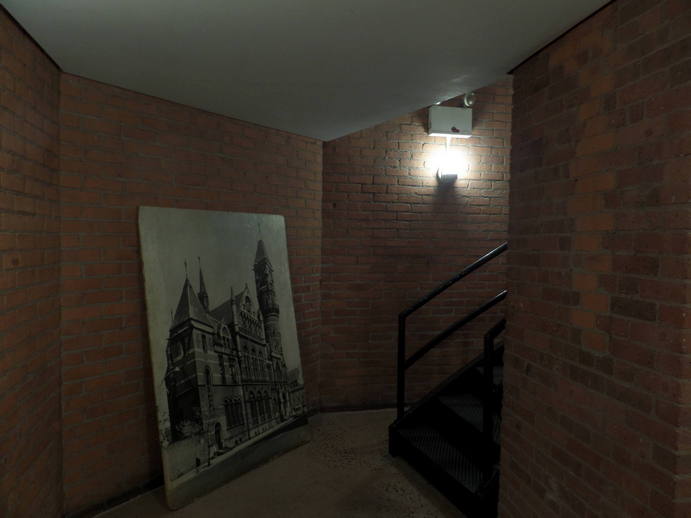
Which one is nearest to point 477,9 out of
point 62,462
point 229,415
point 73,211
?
point 73,211

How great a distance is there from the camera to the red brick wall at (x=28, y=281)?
5.98ft

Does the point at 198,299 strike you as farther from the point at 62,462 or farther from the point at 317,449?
the point at 317,449

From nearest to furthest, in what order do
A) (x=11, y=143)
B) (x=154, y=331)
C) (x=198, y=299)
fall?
(x=11, y=143) → (x=154, y=331) → (x=198, y=299)

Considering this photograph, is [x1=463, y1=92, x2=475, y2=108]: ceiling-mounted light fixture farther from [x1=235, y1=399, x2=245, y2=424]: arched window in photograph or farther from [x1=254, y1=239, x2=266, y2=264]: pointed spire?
[x1=235, y1=399, x2=245, y2=424]: arched window in photograph

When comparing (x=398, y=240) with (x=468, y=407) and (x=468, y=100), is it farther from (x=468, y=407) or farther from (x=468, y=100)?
(x=468, y=407)

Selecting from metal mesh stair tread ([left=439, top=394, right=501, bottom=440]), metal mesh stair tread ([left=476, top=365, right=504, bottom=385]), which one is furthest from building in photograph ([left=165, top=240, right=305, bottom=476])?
metal mesh stair tread ([left=476, top=365, right=504, bottom=385])

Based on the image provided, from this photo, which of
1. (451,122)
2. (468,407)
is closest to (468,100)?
(451,122)

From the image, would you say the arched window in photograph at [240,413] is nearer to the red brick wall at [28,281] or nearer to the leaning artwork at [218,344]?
the leaning artwork at [218,344]

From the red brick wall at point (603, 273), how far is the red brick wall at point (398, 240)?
1.88 m

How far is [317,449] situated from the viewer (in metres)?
3.35

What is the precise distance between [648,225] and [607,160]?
0.98ft

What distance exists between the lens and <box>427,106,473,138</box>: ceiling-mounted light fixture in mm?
3816

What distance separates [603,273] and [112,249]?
2.45 meters

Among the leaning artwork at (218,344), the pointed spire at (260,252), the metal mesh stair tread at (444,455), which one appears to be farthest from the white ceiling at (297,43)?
the metal mesh stair tread at (444,455)
